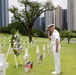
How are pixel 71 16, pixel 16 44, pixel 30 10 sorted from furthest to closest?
pixel 71 16, pixel 30 10, pixel 16 44

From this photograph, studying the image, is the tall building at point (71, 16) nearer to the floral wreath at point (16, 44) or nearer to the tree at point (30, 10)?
the tree at point (30, 10)

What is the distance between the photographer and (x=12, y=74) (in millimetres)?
11250

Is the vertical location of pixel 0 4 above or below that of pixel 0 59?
above

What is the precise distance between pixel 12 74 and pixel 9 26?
83.6m

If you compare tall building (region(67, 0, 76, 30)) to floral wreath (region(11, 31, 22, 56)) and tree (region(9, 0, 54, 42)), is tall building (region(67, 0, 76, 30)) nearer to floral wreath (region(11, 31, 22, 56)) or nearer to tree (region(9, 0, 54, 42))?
tree (region(9, 0, 54, 42))

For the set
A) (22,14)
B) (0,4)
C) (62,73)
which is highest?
(0,4)

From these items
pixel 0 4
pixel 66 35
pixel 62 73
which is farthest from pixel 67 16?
pixel 62 73

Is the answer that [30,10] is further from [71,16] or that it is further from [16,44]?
[71,16]

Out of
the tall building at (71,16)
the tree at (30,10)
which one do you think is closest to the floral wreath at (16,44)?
the tree at (30,10)

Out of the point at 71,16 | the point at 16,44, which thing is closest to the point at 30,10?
the point at 16,44

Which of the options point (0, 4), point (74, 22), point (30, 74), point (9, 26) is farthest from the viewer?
point (0, 4)

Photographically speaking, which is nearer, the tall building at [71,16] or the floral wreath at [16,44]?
the floral wreath at [16,44]

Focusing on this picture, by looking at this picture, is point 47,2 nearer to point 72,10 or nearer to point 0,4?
point 72,10

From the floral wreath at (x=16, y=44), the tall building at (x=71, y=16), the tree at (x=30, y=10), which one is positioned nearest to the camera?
the floral wreath at (x=16, y=44)
